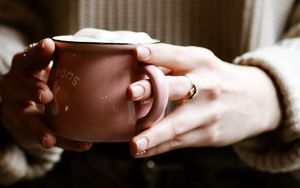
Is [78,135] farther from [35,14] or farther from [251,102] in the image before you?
[35,14]

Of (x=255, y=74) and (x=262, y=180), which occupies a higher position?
(x=255, y=74)

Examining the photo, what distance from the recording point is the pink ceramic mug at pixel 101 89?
1.33 feet

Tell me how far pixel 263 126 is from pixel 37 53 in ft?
0.91

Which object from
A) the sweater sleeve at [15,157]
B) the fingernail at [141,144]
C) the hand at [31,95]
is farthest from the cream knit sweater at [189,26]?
the fingernail at [141,144]

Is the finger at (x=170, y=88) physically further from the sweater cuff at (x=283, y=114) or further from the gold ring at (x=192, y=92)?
the sweater cuff at (x=283, y=114)

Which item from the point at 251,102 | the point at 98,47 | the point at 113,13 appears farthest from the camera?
the point at 113,13

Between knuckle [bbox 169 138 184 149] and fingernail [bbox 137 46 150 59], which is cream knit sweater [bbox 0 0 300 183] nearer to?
knuckle [bbox 169 138 184 149]

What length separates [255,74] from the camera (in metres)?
0.55

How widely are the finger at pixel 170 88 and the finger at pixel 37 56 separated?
86 mm

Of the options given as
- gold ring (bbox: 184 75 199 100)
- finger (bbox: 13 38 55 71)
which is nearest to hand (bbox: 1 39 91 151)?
finger (bbox: 13 38 55 71)

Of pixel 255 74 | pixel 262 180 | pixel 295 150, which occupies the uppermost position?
pixel 255 74

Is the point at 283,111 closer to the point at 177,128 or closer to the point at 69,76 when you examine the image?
the point at 177,128

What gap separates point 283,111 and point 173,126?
185mm

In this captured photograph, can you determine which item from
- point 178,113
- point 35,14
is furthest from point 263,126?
point 35,14
